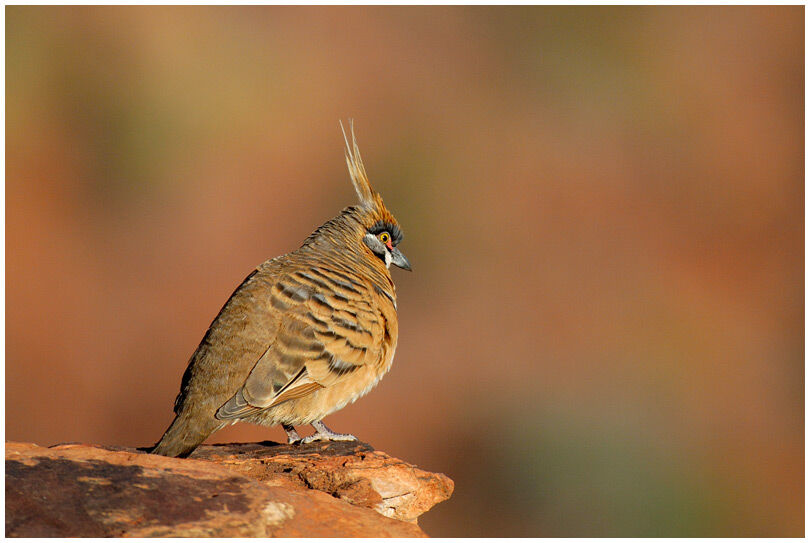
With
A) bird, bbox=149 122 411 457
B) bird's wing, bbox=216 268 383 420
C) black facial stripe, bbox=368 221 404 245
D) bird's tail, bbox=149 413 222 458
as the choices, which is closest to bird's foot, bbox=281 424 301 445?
bird, bbox=149 122 411 457

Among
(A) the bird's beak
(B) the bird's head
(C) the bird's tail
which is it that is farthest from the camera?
(A) the bird's beak

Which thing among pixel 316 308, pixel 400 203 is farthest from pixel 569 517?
pixel 316 308

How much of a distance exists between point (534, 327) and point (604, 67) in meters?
7.43

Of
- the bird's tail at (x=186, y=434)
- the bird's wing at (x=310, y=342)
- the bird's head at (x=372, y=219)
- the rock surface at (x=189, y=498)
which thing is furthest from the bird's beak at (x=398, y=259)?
the bird's tail at (x=186, y=434)

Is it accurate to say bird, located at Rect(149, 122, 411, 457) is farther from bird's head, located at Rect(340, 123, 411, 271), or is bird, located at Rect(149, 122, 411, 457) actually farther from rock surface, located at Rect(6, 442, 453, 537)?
rock surface, located at Rect(6, 442, 453, 537)

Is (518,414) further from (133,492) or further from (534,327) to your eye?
(133,492)

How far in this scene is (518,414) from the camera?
15219 millimetres

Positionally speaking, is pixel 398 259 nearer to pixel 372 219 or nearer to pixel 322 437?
pixel 372 219

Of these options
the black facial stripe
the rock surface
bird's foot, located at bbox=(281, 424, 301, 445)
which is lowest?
bird's foot, located at bbox=(281, 424, 301, 445)

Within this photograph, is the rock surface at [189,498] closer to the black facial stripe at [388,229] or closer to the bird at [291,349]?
the bird at [291,349]

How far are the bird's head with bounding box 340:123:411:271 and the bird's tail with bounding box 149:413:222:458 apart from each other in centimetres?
215

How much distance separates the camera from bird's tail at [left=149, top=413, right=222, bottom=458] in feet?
18.0

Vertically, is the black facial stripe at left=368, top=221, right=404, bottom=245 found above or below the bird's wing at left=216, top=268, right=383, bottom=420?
above

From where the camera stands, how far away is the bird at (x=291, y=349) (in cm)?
563
